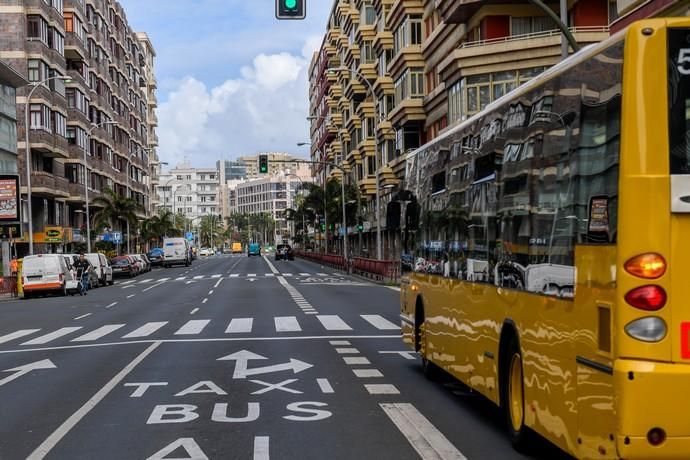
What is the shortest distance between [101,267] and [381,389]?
139 ft

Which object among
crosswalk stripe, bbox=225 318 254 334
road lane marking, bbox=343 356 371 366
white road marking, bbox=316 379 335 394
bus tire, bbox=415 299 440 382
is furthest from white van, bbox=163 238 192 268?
white road marking, bbox=316 379 335 394

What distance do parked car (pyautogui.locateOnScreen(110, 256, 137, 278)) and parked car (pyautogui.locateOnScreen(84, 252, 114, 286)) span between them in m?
9.58

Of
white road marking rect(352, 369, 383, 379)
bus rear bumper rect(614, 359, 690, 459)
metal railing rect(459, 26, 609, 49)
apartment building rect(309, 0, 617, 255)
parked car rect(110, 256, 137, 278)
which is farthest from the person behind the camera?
parked car rect(110, 256, 137, 278)

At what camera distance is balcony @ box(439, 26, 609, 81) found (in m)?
40.4

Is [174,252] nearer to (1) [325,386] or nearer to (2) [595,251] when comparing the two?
(1) [325,386]

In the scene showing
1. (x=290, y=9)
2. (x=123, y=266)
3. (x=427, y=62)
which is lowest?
(x=123, y=266)

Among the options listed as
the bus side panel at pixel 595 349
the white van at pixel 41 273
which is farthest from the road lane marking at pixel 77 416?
the white van at pixel 41 273

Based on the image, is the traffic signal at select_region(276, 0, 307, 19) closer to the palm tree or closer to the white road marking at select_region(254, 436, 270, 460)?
the white road marking at select_region(254, 436, 270, 460)

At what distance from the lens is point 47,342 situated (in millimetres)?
19531

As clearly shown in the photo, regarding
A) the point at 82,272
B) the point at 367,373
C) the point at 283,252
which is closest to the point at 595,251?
the point at 367,373

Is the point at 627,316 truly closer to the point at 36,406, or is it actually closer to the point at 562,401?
the point at 562,401

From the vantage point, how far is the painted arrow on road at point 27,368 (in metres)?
13.5

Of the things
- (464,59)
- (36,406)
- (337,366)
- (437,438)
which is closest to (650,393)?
(437,438)

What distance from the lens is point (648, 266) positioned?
5.41 meters
